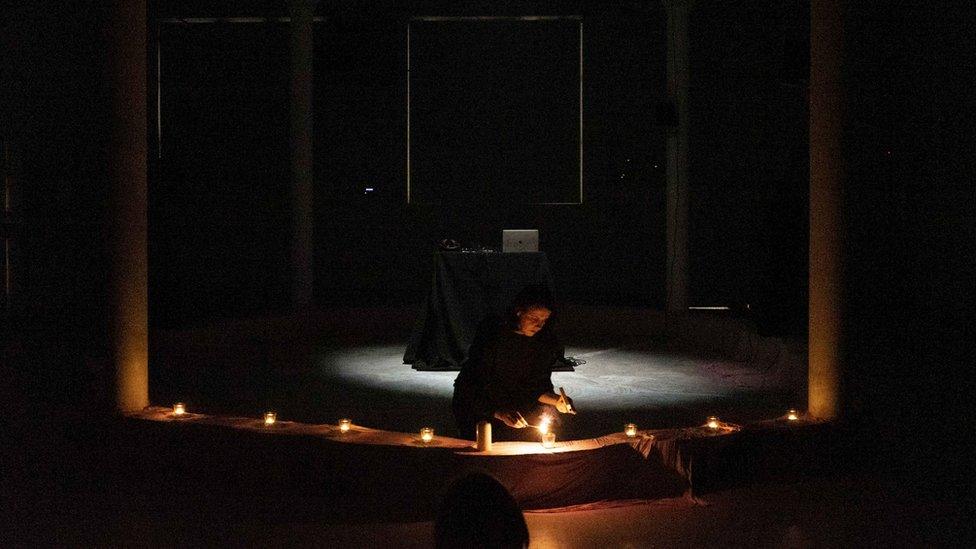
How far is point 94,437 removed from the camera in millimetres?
4707

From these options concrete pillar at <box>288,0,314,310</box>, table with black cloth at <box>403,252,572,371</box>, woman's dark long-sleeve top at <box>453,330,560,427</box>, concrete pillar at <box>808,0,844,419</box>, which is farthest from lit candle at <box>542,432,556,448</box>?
concrete pillar at <box>288,0,314,310</box>

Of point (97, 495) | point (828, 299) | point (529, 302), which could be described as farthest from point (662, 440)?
point (97, 495)

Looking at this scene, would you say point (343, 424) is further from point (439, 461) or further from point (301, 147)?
point (301, 147)

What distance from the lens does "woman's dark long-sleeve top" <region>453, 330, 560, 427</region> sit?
4652mm

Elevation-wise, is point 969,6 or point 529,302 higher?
point 969,6

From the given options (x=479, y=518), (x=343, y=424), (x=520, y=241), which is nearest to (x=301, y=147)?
(x=520, y=241)

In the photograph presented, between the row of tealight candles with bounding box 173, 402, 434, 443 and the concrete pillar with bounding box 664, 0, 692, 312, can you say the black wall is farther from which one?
the row of tealight candles with bounding box 173, 402, 434, 443

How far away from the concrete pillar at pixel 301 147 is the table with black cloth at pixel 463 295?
2.82 meters

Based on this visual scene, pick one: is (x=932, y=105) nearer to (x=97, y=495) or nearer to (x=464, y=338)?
(x=464, y=338)

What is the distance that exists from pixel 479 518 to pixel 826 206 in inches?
121

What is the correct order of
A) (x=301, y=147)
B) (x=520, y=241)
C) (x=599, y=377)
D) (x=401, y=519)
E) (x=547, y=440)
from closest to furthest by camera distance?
1. (x=401, y=519)
2. (x=547, y=440)
3. (x=599, y=377)
4. (x=520, y=241)
5. (x=301, y=147)

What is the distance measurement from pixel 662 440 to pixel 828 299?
120 centimetres

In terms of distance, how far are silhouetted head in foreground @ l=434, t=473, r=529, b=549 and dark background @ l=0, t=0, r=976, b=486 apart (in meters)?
3.00

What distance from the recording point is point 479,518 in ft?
7.94
